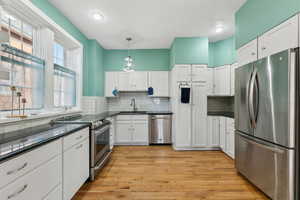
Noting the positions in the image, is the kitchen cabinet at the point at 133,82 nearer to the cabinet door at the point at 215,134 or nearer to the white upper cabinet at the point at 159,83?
the white upper cabinet at the point at 159,83

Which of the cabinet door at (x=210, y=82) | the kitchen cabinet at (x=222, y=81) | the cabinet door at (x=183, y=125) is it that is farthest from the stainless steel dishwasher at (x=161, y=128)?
the kitchen cabinet at (x=222, y=81)

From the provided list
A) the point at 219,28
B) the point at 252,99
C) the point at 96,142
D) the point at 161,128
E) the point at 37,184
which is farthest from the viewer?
the point at 161,128

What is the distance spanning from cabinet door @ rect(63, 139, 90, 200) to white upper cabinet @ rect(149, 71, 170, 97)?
9.24 ft

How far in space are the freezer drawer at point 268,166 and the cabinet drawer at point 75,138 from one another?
90.8 inches

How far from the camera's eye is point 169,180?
8.18 ft

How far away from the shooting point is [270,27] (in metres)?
2.01

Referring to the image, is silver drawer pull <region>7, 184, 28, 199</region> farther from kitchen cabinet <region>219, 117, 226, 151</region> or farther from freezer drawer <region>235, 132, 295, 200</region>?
kitchen cabinet <region>219, 117, 226, 151</region>

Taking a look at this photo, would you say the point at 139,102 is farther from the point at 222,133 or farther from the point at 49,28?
the point at 49,28

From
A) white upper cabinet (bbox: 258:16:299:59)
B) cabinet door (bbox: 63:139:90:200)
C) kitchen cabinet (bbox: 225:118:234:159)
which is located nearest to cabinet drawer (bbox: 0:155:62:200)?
cabinet door (bbox: 63:139:90:200)

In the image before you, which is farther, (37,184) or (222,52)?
(222,52)

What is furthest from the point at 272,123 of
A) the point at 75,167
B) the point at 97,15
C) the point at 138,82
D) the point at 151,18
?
the point at 138,82

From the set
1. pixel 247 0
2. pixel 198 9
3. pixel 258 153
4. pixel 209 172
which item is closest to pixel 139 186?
pixel 209 172

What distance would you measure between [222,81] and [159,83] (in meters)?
1.71

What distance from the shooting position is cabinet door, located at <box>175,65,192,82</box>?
155 inches
